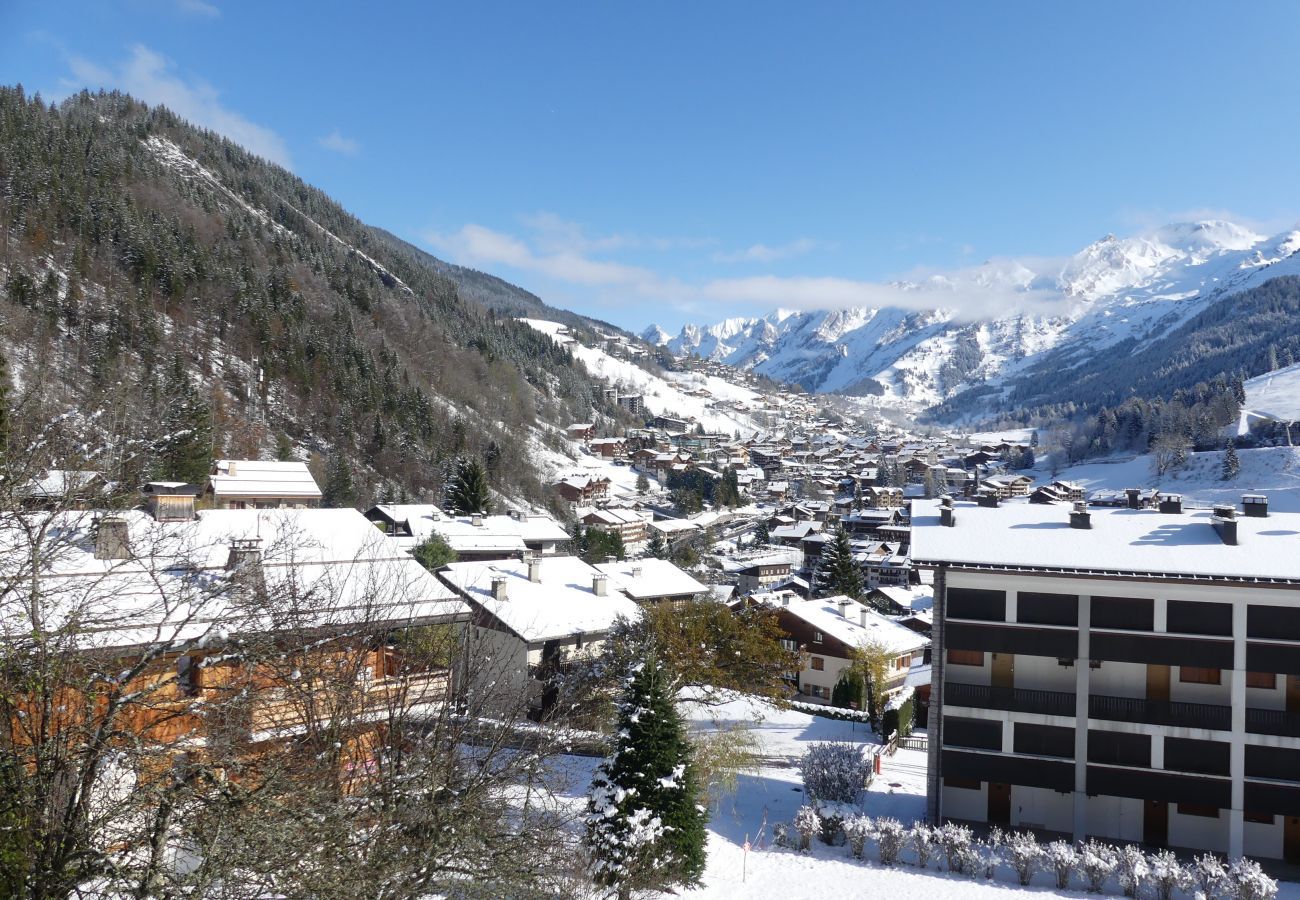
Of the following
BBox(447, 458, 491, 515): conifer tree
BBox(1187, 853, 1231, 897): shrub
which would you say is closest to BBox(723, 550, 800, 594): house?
BBox(447, 458, 491, 515): conifer tree

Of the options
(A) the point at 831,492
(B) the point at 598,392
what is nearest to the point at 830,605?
(A) the point at 831,492

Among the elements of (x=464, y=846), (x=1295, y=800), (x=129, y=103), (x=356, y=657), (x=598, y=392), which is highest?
(x=129, y=103)

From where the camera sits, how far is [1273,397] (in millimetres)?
152750

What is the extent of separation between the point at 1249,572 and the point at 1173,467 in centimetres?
12679

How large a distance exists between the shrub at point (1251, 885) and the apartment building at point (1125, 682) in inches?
116

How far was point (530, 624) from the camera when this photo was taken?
26906 millimetres

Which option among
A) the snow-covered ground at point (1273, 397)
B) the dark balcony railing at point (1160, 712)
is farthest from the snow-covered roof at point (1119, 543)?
the snow-covered ground at point (1273, 397)

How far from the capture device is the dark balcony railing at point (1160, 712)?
61.5 feet

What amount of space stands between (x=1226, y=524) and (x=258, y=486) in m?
50.3

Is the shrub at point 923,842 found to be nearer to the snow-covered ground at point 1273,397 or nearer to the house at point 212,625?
the house at point 212,625

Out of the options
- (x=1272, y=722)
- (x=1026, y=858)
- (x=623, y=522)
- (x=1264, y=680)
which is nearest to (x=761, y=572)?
(x=623, y=522)

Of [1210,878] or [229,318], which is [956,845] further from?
[229,318]

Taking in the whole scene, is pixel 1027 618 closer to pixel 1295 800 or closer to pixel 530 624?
pixel 1295 800

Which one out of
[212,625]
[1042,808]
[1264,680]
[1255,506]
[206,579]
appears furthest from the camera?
[1255,506]
